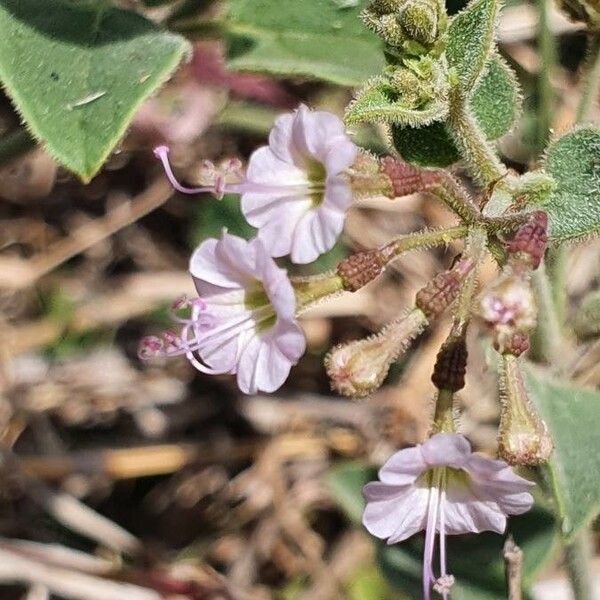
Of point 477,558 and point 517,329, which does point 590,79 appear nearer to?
point 517,329

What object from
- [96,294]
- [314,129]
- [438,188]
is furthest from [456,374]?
[96,294]

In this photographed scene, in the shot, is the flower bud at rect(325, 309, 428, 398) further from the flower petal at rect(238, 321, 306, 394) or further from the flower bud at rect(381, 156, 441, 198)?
the flower bud at rect(381, 156, 441, 198)

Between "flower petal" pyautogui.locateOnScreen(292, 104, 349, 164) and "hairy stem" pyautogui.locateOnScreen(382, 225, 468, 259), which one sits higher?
"flower petal" pyautogui.locateOnScreen(292, 104, 349, 164)

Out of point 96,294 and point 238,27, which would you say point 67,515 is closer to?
point 96,294

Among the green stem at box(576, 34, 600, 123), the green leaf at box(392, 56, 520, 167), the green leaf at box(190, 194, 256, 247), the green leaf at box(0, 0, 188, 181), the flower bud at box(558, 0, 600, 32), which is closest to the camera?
the green leaf at box(0, 0, 188, 181)

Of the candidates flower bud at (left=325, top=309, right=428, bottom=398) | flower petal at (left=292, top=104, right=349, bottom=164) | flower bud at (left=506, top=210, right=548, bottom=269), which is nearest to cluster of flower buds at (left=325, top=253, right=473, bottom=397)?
flower bud at (left=325, top=309, right=428, bottom=398)

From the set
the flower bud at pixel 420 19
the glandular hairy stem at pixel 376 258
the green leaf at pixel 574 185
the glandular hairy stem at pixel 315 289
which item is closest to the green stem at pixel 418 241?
the glandular hairy stem at pixel 376 258

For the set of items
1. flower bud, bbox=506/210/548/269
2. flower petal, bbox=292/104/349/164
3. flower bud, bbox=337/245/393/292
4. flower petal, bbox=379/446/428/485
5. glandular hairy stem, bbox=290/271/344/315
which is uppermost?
Answer: flower petal, bbox=292/104/349/164
